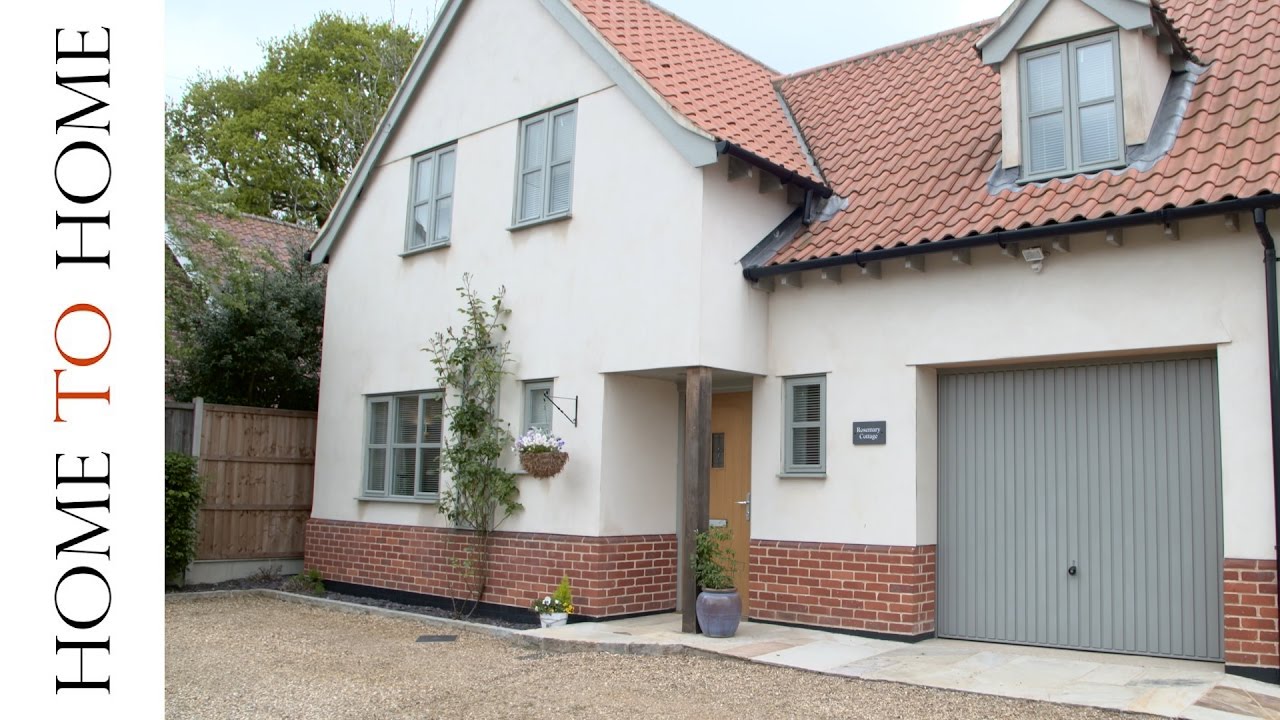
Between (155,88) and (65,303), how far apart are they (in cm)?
120

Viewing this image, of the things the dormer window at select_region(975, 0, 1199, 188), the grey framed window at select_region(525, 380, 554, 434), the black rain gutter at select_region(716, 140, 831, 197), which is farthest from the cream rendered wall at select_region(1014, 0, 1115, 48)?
the grey framed window at select_region(525, 380, 554, 434)

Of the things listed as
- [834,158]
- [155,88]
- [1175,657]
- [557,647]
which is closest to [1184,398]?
[1175,657]

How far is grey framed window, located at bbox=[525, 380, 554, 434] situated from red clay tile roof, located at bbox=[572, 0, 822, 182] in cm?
341

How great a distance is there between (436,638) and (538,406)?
278 cm

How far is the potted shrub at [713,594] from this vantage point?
9.84 m

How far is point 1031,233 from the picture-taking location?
9.00m

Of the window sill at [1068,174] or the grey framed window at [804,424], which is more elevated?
the window sill at [1068,174]

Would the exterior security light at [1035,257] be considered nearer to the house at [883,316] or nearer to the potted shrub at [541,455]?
the house at [883,316]

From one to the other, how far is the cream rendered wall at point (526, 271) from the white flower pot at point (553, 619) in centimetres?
89

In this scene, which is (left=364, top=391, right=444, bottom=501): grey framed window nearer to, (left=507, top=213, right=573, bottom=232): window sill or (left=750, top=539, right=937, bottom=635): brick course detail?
(left=507, top=213, right=573, bottom=232): window sill

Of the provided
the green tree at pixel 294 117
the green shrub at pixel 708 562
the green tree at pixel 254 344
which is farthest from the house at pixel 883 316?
the green tree at pixel 294 117

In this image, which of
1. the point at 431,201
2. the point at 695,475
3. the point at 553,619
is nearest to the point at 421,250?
the point at 431,201

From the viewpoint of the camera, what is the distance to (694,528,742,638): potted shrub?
32.3ft

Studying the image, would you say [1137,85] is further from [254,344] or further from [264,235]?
[264,235]
